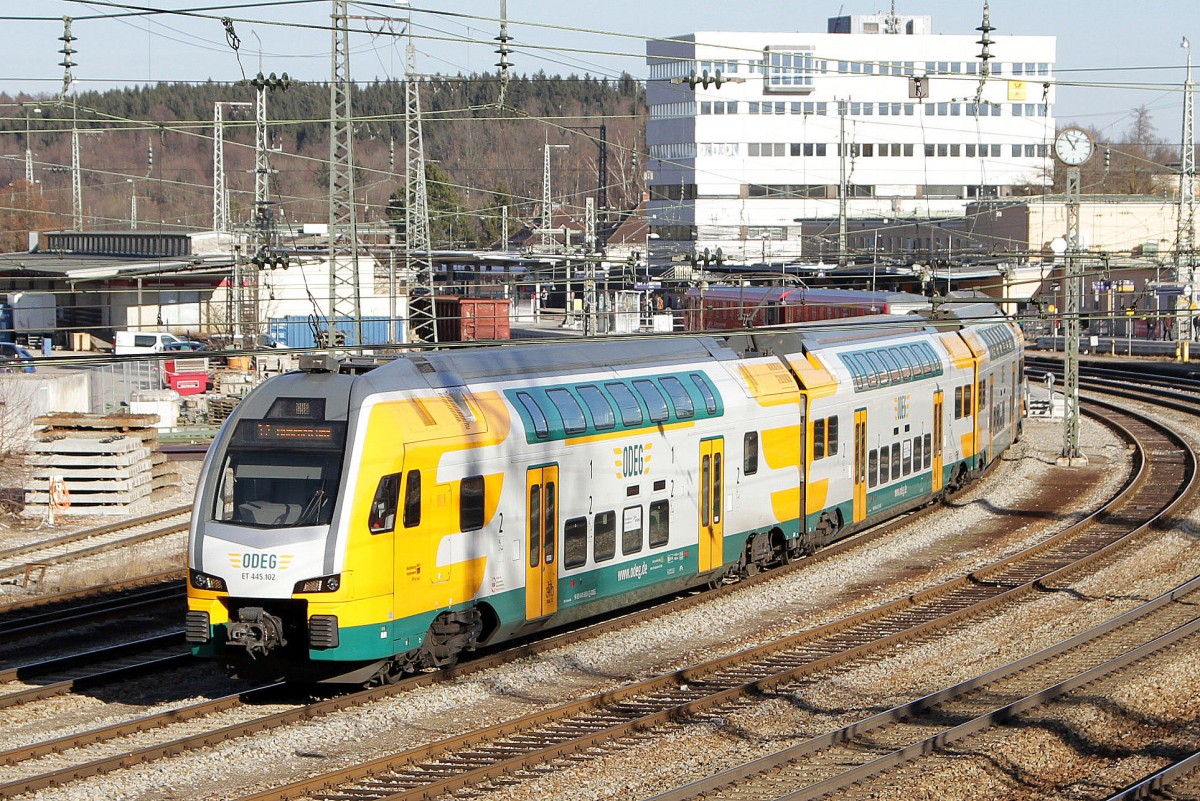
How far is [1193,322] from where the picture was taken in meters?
67.2

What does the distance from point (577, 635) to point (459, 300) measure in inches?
1714

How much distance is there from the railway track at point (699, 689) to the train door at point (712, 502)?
202cm

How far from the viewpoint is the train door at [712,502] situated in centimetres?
1839

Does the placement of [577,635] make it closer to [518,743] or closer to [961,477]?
[518,743]

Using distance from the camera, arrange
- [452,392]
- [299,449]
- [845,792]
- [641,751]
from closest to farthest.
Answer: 1. [845,792]
2. [641,751]
3. [299,449]
4. [452,392]

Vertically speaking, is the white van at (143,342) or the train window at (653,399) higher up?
Result: the train window at (653,399)

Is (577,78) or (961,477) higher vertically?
(577,78)

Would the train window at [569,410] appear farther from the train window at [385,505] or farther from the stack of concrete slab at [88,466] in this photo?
the stack of concrete slab at [88,466]

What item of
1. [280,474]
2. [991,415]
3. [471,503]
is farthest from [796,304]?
[280,474]

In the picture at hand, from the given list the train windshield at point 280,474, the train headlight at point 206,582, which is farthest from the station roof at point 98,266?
the train headlight at point 206,582

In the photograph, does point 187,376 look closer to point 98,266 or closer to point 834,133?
point 98,266

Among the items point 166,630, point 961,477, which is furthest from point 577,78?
point 166,630

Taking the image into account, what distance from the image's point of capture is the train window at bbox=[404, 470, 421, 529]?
13602 mm

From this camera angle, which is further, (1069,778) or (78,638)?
(78,638)
